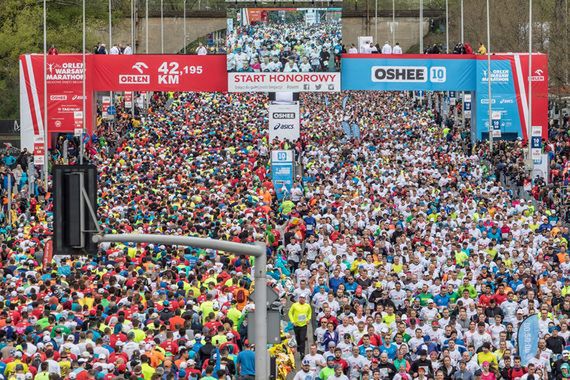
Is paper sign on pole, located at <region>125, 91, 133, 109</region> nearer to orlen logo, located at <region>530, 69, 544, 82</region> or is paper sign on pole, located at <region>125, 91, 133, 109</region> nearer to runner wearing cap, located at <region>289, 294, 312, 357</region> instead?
orlen logo, located at <region>530, 69, 544, 82</region>

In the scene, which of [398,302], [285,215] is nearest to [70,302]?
[398,302]

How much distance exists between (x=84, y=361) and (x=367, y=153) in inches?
1154

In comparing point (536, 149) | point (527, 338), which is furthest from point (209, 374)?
point (536, 149)

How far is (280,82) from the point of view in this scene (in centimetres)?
5216

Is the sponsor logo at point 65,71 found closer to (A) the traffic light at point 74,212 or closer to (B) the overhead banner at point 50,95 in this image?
(B) the overhead banner at point 50,95

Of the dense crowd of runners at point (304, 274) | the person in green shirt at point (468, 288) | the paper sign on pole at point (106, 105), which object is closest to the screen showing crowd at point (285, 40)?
the dense crowd of runners at point (304, 274)

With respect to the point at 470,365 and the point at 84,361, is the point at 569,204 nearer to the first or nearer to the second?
the point at 470,365

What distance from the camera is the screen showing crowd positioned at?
51812 millimetres

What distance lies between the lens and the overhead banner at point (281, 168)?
1692 inches

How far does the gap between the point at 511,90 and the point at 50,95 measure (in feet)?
45.6

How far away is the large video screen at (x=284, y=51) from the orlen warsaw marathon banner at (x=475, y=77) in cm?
126

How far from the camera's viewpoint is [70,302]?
2550 centimetres

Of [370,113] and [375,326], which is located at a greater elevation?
[370,113]

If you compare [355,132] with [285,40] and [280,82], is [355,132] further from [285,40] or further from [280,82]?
[285,40]
